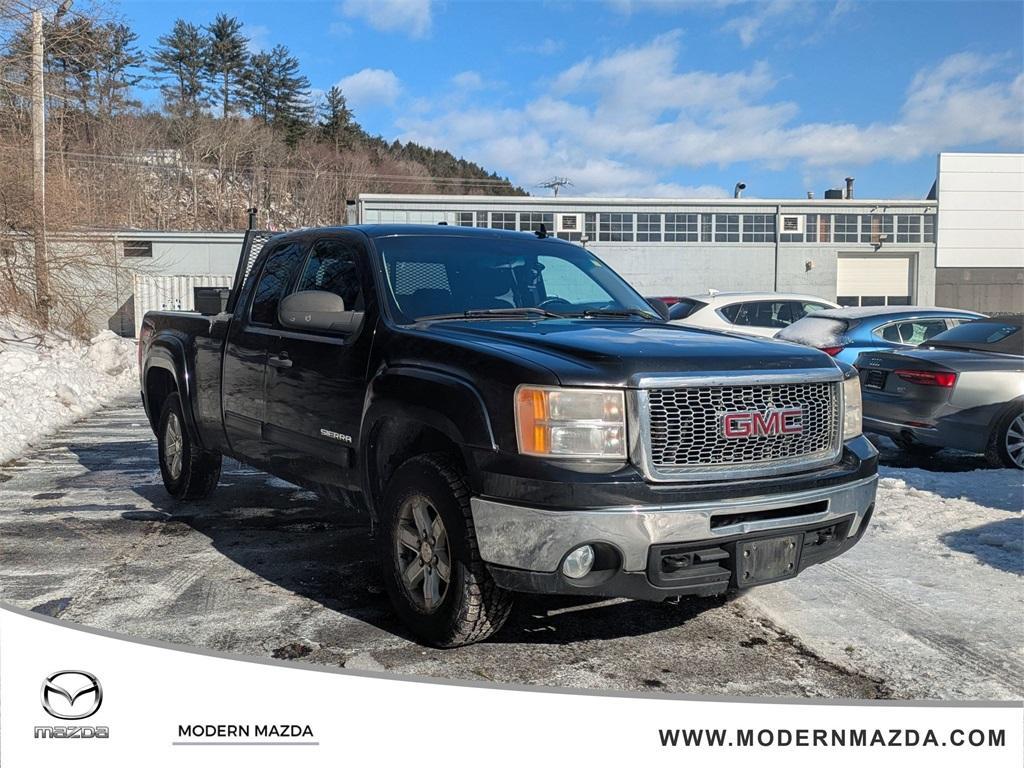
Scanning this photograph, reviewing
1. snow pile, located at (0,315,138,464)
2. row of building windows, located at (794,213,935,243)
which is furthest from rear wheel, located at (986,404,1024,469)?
row of building windows, located at (794,213,935,243)

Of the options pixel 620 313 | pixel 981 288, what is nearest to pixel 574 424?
pixel 620 313

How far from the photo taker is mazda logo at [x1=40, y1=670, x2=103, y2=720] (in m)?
3.26

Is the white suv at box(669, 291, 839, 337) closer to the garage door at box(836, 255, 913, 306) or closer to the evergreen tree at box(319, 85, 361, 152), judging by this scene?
the garage door at box(836, 255, 913, 306)

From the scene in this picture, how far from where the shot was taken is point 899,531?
6332 mm

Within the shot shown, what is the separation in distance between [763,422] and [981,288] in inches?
1845

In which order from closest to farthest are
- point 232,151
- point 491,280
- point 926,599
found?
point 926,599, point 491,280, point 232,151

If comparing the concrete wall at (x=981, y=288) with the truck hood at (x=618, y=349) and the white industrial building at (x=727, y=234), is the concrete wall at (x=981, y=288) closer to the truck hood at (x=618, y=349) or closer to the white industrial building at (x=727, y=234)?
the white industrial building at (x=727, y=234)

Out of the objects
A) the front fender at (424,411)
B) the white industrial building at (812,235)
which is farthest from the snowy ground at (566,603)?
the white industrial building at (812,235)

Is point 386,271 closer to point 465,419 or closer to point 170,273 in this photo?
point 465,419

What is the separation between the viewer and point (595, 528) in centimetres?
352

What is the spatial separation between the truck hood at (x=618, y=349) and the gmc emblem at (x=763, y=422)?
0.18 meters

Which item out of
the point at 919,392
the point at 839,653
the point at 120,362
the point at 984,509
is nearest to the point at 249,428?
the point at 839,653

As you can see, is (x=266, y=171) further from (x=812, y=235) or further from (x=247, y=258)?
(x=247, y=258)

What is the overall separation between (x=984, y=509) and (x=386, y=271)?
4613 millimetres
